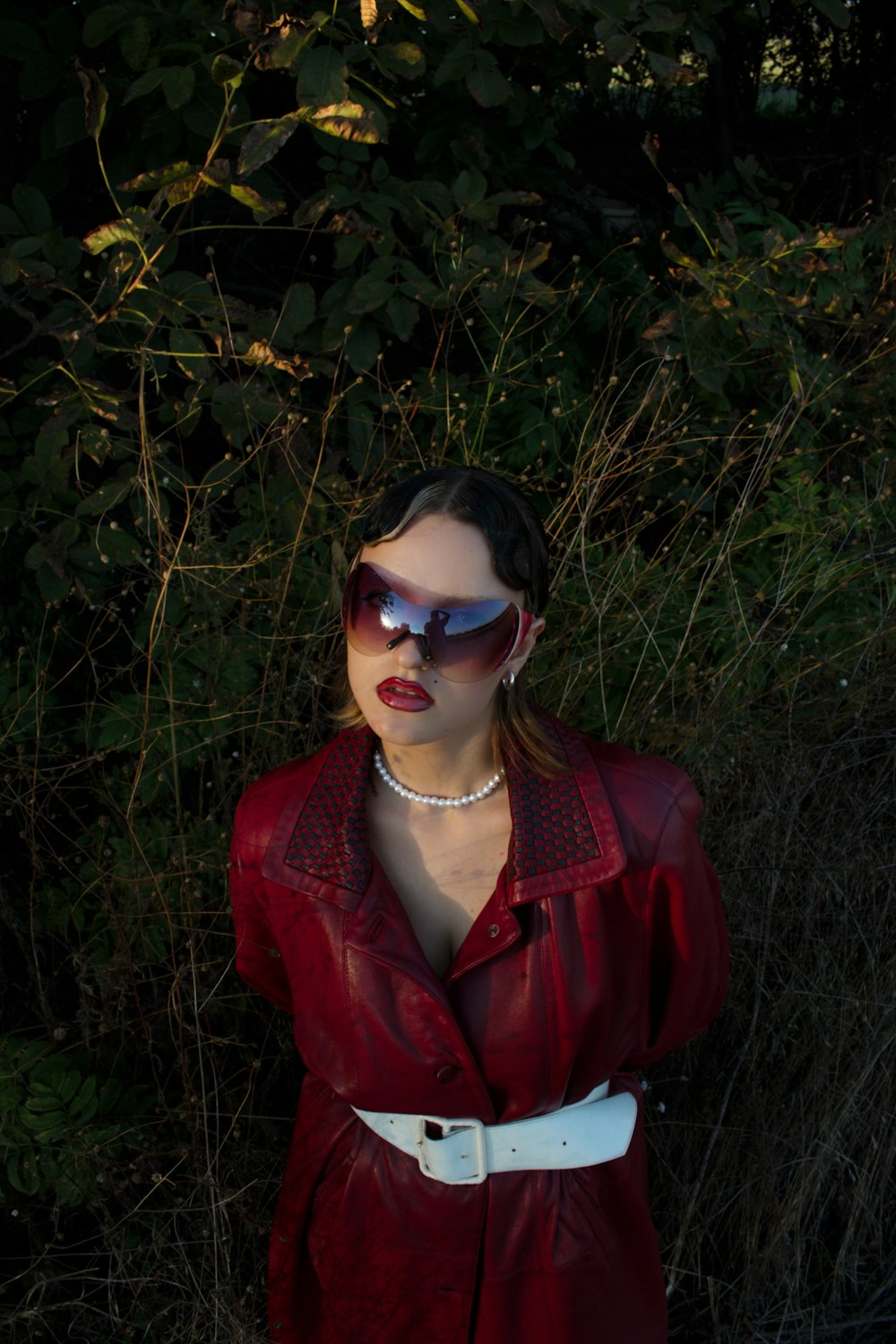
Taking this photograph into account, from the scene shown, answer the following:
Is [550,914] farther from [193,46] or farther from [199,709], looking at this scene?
[193,46]

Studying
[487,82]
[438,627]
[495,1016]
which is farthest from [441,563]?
[487,82]

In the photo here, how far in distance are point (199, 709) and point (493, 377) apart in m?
1.01

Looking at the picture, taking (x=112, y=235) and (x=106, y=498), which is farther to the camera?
(x=106, y=498)

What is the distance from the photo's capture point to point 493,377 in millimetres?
2529

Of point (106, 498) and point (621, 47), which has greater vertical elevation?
point (621, 47)

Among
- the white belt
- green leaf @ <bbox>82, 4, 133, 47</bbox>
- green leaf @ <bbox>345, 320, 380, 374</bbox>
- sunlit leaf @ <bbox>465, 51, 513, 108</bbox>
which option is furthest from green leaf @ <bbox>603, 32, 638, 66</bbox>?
the white belt

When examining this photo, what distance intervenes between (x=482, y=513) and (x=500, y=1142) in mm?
915

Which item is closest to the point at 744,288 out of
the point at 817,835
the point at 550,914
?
the point at 817,835

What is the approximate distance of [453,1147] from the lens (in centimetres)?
162

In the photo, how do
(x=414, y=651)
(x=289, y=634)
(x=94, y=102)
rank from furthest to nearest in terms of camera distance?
(x=289, y=634), (x=94, y=102), (x=414, y=651)

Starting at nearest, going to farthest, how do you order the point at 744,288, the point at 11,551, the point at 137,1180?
1. the point at 137,1180
2. the point at 11,551
3. the point at 744,288

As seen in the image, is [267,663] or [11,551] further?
[11,551]

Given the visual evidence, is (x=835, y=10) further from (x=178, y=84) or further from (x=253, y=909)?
(x=253, y=909)

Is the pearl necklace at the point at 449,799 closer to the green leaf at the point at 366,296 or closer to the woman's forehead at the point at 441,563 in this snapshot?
the woman's forehead at the point at 441,563
